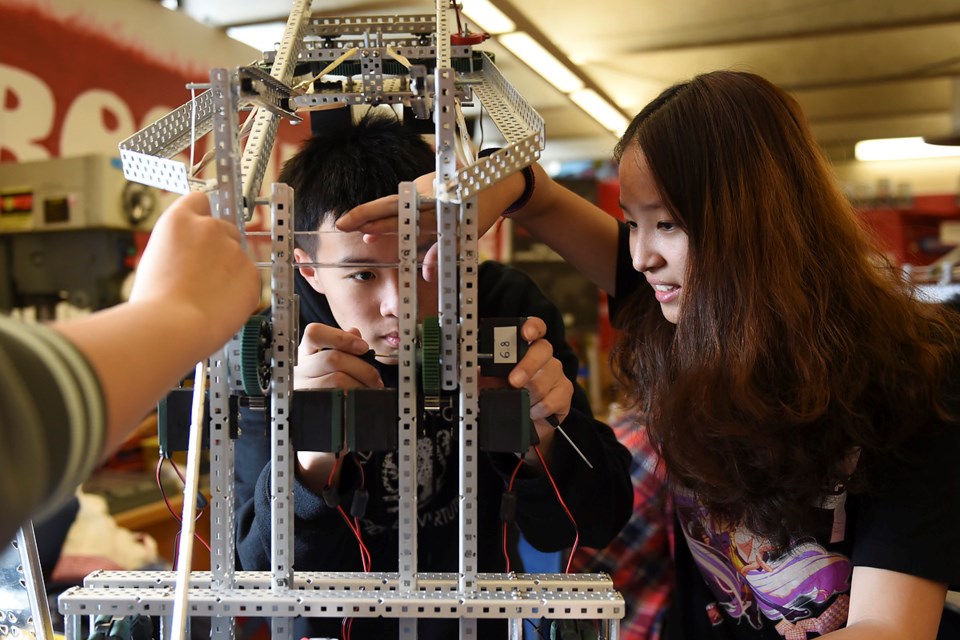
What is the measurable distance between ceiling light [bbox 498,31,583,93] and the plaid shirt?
3.04 m

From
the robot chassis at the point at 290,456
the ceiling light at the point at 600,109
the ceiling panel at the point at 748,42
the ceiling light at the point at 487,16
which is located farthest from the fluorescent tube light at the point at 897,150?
the robot chassis at the point at 290,456

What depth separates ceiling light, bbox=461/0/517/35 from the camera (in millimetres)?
3512

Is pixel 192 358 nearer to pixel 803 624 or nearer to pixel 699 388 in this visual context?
pixel 699 388

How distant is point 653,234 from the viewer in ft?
4.02

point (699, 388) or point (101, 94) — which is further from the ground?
point (101, 94)

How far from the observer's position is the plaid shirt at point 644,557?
1592mm

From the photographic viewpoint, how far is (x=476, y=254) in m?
1.06

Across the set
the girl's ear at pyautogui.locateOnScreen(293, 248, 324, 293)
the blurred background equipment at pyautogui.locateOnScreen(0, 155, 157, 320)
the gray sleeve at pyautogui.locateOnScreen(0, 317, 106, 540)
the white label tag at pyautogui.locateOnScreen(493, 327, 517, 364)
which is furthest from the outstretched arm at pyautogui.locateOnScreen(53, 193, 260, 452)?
the blurred background equipment at pyautogui.locateOnScreen(0, 155, 157, 320)

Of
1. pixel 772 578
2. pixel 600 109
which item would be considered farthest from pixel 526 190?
pixel 600 109

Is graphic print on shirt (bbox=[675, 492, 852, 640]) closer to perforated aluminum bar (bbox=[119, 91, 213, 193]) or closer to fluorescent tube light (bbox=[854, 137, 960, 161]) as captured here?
perforated aluminum bar (bbox=[119, 91, 213, 193])

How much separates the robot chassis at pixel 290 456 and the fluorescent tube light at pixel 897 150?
745cm

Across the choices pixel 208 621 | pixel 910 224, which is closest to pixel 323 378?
pixel 208 621

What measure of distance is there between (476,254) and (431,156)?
Answer: 561 mm

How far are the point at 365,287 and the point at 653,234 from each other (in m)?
0.55
